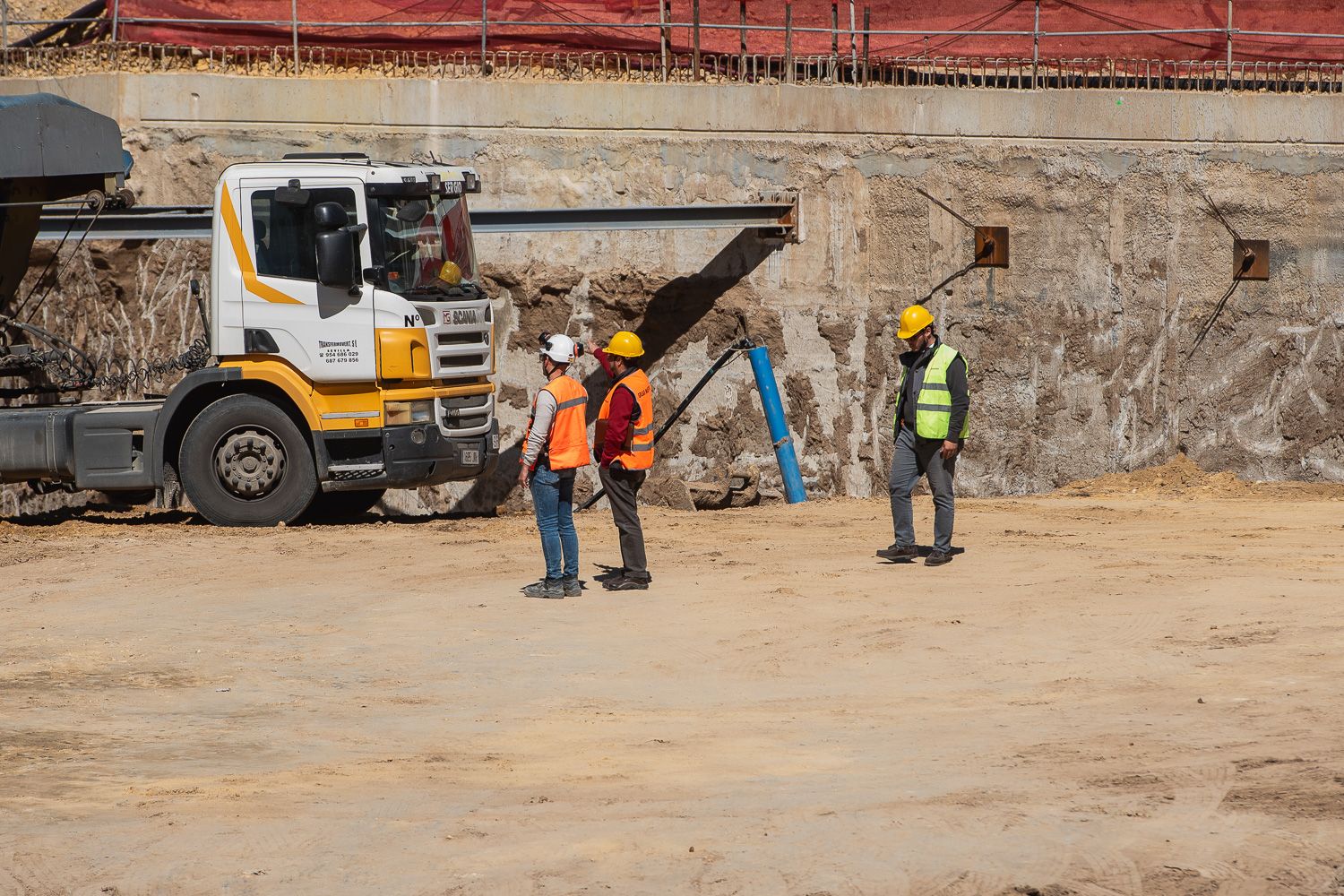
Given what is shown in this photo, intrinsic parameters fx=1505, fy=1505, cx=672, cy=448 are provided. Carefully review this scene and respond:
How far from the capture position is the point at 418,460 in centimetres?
1314

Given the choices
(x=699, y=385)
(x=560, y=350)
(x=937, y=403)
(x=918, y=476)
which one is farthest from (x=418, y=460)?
(x=937, y=403)

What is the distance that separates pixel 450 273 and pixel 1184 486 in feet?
26.7

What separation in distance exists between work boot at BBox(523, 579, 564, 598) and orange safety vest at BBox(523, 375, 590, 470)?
36.1 inches

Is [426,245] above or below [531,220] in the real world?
below

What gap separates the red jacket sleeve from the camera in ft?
33.3

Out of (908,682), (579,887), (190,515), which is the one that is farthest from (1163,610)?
(190,515)

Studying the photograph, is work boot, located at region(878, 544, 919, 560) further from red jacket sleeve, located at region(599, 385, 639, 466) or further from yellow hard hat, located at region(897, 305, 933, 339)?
red jacket sleeve, located at region(599, 385, 639, 466)

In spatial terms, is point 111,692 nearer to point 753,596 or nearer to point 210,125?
point 753,596

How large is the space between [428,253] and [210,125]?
12.4 feet

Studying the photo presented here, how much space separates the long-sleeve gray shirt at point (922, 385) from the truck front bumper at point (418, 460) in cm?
408

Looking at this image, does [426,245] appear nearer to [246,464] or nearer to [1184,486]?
[246,464]

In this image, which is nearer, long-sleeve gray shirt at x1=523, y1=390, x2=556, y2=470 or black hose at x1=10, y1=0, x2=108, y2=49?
long-sleeve gray shirt at x1=523, y1=390, x2=556, y2=470

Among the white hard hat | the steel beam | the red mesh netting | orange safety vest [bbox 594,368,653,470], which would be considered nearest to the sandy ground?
orange safety vest [bbox 594,368,653,470]

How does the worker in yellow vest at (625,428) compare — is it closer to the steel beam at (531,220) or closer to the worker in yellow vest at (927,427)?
the worker in yellow vest at (927,427)
